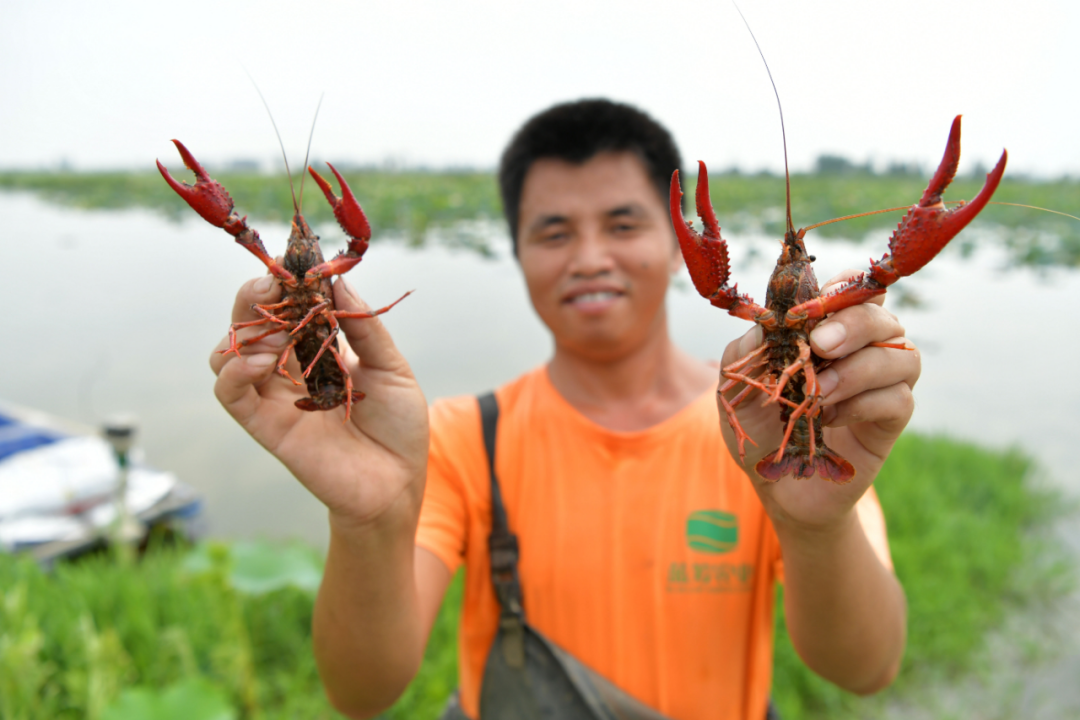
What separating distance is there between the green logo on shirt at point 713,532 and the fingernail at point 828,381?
1.00 metres

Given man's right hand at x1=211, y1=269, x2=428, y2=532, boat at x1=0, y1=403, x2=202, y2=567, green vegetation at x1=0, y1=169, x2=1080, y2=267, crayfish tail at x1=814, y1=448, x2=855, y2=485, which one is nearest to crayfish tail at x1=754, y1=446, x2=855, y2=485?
crayfish tail at x1=814, y1=448, x2=855, y2=485

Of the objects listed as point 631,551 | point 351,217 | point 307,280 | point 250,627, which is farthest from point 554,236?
point 250,627

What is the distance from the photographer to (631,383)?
2.57 metres

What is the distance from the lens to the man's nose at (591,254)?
88.3 inches

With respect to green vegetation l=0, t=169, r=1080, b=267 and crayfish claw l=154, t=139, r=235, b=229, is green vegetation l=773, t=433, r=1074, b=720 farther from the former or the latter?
green vegetation l=0, t=169, r=1080, b=267

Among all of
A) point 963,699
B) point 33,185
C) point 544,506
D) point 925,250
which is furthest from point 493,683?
point 33,185

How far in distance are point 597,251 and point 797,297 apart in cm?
89

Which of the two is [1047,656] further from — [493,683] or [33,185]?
[33,185]

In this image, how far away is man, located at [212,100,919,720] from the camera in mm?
1523

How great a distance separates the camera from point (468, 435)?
2387mm

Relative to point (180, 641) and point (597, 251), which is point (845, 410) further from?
point (180, 641)

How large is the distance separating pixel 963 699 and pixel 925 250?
13.0ft

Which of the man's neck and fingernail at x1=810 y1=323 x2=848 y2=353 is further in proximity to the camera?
the man's neck

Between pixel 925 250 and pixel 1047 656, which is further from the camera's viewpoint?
pixel 1047 656
